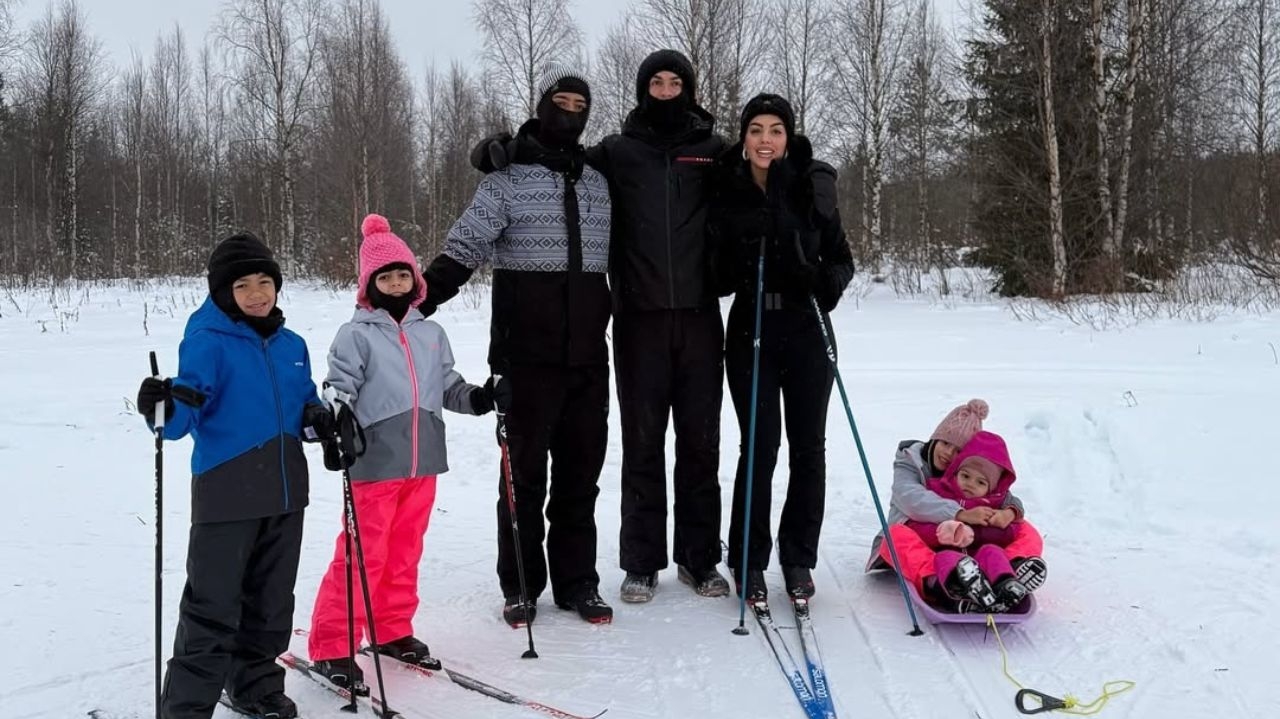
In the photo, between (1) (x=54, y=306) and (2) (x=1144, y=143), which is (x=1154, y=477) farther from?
(1) (x=54, y=306)

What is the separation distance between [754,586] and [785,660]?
1.92 ft

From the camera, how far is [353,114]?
23.3m

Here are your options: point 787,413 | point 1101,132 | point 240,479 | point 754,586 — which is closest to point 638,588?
point 754,586

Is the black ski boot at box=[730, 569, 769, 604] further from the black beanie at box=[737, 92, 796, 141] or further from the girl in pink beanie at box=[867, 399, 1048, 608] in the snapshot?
the black beanie at box=[737, 92, 796, 141]

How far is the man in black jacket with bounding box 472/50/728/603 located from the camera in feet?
12.2

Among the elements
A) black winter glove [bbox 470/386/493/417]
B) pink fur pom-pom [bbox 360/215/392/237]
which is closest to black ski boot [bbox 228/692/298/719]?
black winter glove [bbox 470/386/493/417]

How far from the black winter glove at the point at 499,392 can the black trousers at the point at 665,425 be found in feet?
2.33

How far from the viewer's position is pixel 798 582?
3.78 meters

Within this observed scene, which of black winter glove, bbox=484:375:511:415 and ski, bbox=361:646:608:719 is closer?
ski, bbox=361:646:608:719

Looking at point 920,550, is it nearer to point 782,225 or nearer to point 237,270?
point 782,225

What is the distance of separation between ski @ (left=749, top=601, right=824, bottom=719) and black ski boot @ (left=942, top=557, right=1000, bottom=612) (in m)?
0.71

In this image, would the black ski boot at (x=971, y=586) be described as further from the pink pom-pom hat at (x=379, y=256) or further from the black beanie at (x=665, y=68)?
the pink pom-pom hat at (x=379, y=256)

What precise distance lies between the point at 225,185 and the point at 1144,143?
36023 millimetres

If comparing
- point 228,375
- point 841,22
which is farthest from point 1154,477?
point 841,22
